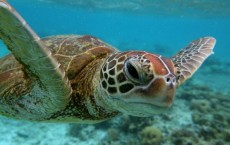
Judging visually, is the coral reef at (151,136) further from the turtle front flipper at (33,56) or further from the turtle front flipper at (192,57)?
the turtle front flipper at (33,56)

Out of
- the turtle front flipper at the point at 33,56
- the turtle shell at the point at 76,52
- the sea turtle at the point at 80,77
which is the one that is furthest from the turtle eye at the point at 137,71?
the turtle shell at the point at 76,52

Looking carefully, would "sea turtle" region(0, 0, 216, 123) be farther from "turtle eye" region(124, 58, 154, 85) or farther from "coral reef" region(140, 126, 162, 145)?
"coral reef" region(140, 126, 162, 145)

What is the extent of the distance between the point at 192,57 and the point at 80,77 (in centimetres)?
148

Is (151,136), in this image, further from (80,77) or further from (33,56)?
(33,56)

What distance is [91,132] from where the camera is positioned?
621 centimetres

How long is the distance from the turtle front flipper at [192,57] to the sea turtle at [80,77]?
0.01 m

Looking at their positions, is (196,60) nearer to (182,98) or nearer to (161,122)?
(161,122)

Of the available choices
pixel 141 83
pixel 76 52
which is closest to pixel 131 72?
pixel 141 83

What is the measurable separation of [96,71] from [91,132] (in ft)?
12.8

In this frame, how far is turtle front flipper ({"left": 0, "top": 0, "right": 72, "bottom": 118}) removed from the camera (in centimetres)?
166

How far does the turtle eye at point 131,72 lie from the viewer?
1901 mm

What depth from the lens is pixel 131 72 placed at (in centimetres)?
193

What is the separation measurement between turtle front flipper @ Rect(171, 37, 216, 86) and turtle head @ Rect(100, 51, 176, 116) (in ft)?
3.27

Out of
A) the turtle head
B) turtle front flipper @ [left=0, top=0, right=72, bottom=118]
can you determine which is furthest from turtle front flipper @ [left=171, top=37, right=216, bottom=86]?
turtle front flipper @ [left=0, top=0, right=72, bottom=118]
